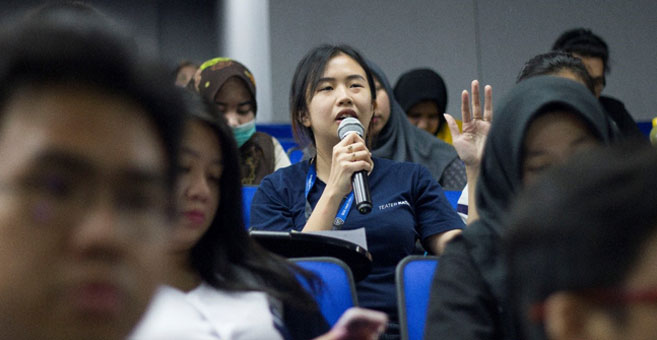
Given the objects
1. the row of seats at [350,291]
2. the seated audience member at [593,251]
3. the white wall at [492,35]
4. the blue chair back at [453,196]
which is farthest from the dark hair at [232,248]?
the white wall at [492,35]

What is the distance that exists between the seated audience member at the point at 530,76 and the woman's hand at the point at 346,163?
1.09ft

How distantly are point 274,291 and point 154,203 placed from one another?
32.1 inches

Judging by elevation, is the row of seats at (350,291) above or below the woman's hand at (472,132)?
below

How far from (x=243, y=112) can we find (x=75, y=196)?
2.61 meters

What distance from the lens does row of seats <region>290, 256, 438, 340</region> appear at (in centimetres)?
158

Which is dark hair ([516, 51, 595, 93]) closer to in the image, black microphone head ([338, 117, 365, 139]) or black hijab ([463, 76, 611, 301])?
black microphone head ([338, 117, 365, 139])

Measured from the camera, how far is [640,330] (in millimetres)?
594

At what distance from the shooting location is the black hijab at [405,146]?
118 inches

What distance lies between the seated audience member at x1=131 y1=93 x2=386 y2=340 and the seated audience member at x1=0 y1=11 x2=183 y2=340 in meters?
0.72

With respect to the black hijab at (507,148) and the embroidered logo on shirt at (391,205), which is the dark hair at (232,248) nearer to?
the black hijab at (507,148)

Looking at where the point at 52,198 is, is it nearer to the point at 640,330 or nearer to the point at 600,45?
the point at 640,330

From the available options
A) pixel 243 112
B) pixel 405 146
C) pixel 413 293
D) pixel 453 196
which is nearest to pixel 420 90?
Result: pixel 405 146

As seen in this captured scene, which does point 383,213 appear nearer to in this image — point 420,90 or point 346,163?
point 346,163

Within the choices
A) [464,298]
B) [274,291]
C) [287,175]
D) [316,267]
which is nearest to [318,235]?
[316,267]
